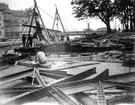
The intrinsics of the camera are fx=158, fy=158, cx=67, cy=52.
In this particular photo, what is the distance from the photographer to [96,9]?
121 ft

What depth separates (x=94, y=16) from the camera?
127ft

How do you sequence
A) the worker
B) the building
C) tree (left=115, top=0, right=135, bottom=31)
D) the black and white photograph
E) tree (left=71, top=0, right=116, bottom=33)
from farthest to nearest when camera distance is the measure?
Answer: 1. the building
2. tree (left=71, top=0, right=116, bottom=33)
3. tree (left=115, top=0, right=135, bottom=31)
4. the worker
5. the black and white photograph

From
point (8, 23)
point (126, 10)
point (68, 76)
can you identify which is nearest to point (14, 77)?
point (68, 76)

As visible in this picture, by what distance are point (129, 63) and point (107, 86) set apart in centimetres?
486

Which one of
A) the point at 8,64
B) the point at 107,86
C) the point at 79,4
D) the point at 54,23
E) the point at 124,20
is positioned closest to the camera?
the point at 107,86

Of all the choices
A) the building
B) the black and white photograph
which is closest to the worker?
the black and white photograph

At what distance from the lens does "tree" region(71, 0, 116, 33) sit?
3534 centimetres

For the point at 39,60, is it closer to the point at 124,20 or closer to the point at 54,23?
the point at 54,23

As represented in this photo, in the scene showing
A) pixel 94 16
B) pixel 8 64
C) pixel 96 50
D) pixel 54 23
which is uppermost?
pixel 94 16

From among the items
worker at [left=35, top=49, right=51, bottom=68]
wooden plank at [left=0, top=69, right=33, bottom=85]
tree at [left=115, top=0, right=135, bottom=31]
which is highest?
tree at [left=115, top=0, right=135, bottom=31]

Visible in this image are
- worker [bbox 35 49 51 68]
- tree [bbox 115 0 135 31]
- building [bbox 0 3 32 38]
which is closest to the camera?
worker [bbox 35 49 51 68]

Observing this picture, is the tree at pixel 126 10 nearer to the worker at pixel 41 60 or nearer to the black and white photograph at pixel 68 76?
the black and white photograph at pixel 68 76

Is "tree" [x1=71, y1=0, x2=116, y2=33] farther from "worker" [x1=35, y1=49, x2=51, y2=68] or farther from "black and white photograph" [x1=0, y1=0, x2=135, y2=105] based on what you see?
"worker" [x1=35, y1=49, x2=51, y2=68]

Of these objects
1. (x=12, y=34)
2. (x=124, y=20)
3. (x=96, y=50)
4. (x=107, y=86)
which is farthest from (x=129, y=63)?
A: (x=12, y=34)
